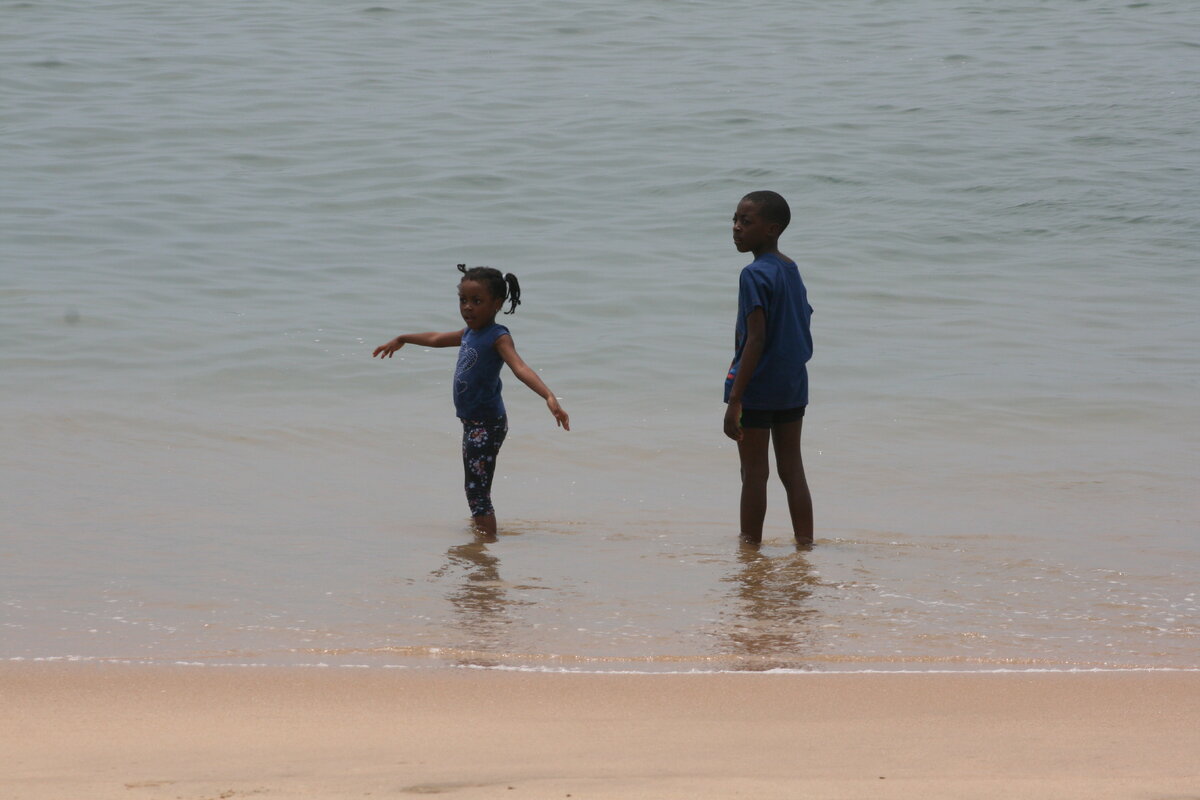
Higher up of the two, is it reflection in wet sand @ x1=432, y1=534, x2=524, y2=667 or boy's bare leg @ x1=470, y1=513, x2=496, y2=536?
boy's bare leg @ x1=470, y1=513, x2=496, y2=536

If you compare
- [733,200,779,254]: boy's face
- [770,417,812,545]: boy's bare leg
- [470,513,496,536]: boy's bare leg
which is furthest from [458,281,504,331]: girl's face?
[770,417,812,545]: boy's bare leg

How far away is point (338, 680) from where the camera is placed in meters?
3.75

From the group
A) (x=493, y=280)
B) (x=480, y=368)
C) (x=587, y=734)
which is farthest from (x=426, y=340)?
(x=587, y=734)

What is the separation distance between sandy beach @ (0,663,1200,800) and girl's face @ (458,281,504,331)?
230cm

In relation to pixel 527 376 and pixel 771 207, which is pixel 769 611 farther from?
pixel 771 207

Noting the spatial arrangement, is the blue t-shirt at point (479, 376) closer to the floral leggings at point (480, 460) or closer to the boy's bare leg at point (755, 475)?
the floral leggings at point (480, 460)

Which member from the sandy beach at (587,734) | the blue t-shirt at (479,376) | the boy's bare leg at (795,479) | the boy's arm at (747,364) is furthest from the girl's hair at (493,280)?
the sandy beach at (587,734)

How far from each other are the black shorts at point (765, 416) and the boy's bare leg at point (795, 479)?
41 millimetres

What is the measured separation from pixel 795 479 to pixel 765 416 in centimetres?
29

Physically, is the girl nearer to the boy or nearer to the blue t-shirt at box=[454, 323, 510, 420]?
the blue t-shirt at box=[454, 323, 510, 420]

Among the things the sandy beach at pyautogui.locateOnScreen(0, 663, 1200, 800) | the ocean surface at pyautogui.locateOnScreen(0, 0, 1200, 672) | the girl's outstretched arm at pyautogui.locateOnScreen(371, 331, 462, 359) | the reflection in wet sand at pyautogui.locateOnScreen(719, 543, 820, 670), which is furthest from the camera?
the girl's outstretched arm at pyautogui.locateOnScreen(371, 331, 462, 359)

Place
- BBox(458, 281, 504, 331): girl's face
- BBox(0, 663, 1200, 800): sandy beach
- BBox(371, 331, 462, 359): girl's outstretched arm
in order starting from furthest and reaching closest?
BBox(371, 331, 462, 359): girl's outstretched arm
BBox(458, 281, 504, 331): girl's face
BBox(0, 663, 1200, 800): sandy beach

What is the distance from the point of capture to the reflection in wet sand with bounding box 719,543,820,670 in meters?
4.13

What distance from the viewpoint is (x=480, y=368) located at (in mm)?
5953
